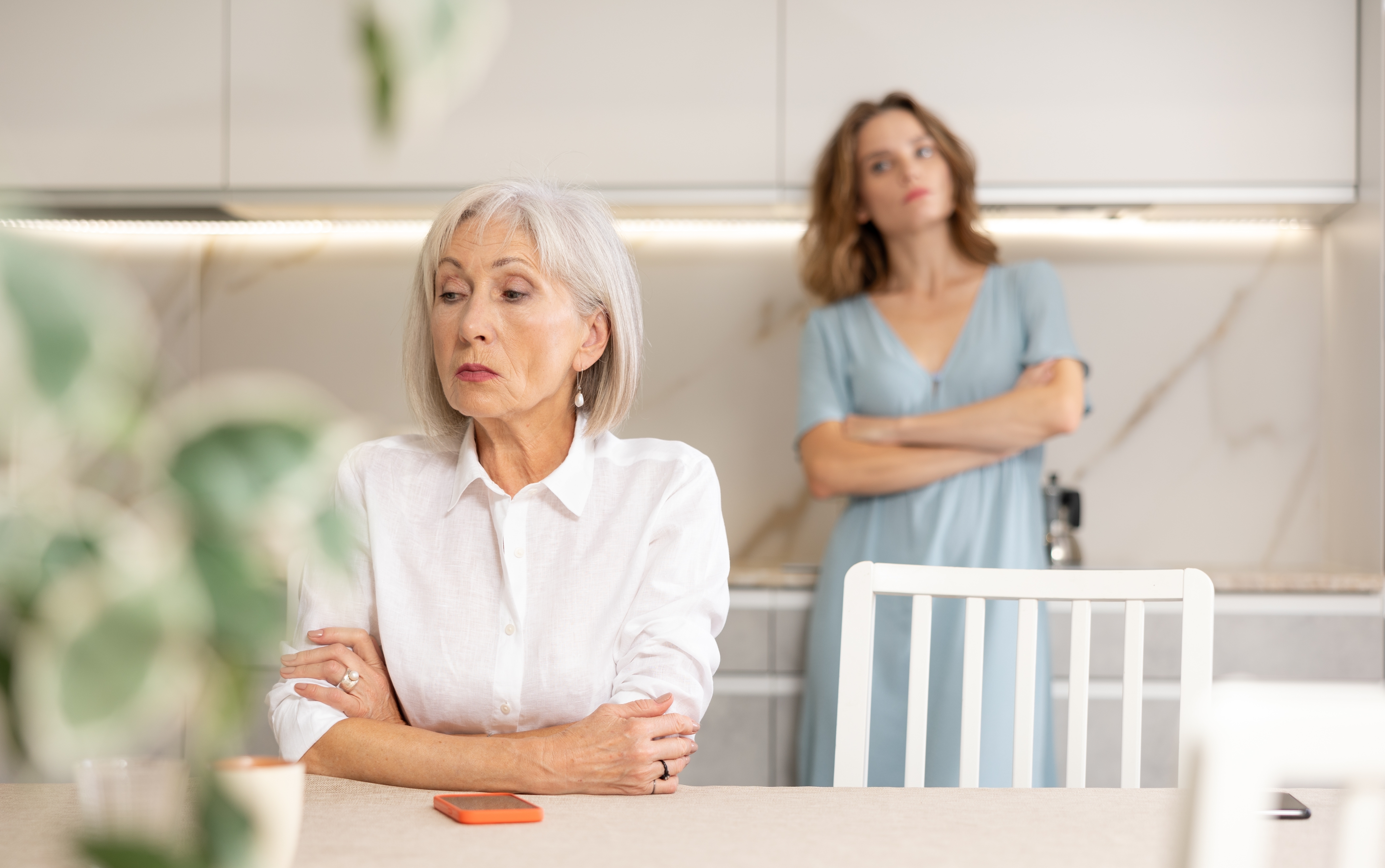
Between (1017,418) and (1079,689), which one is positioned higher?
(1017,418)

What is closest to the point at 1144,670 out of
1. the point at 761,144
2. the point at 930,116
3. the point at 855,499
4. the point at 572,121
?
the point at 855,499

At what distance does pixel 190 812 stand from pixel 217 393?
7cm

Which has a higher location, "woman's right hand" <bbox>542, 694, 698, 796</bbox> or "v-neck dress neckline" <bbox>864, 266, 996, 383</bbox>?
"v-neck dress neckline" <bbox>864, 266, 996, 383</bbox>

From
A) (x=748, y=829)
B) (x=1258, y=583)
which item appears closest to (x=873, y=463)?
(x=1258, y=583)

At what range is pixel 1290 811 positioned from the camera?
1.00 metres

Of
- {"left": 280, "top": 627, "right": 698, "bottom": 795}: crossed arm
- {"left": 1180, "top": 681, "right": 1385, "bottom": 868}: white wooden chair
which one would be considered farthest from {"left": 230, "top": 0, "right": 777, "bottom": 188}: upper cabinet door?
{"left": 1180, "top": 681, "right": 1385, "bottom": 868}: white wooden chair

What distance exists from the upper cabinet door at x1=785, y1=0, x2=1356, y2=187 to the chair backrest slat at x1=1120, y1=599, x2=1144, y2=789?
1.55 metres

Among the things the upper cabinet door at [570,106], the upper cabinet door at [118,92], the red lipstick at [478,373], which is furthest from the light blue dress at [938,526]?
the upper cabinet door at [118,92]

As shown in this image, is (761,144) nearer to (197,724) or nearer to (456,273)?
(456,273)

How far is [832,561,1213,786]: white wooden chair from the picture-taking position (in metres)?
1.23

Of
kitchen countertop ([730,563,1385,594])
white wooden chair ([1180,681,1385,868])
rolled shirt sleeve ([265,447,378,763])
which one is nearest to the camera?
white wooden chair ([1180,681,1385,868])

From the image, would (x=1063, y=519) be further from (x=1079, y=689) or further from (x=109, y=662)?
(x=109, y=662)

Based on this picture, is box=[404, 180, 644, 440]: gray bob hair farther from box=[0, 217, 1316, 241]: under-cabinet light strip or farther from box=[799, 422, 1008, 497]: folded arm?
box=[0, 217, 1316, 241]: under-cabinet light strip

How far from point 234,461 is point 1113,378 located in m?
2.96
